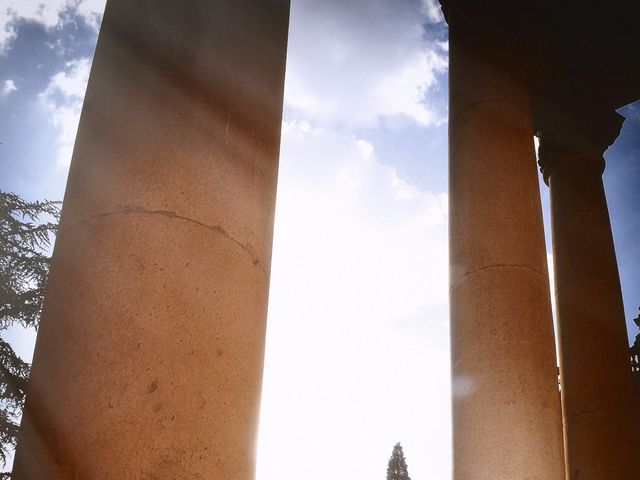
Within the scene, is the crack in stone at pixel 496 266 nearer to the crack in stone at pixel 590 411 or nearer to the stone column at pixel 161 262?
the crack in stone at pixel 590 411

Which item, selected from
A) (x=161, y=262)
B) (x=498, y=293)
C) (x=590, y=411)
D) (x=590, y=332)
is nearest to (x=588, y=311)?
(x=590, y=332)

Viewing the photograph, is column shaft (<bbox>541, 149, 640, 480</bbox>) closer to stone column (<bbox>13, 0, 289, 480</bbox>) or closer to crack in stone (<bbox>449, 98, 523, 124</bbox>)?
crack in stone (<bbox>449, 98, 523, 124</bbox>)

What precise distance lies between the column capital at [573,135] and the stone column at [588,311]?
0.34 feet

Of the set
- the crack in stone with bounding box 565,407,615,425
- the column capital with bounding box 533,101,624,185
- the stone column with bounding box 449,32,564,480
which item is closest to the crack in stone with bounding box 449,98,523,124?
the stone column with bounding box 449,32,564,480

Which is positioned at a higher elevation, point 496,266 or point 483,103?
point 483,103

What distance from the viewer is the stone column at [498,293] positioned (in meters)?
26.7

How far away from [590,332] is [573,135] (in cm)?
2195

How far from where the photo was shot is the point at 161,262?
41.9 feet

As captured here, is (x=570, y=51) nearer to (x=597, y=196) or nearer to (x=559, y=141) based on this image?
(x=559, y=141)

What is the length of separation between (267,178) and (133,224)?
4414 mm

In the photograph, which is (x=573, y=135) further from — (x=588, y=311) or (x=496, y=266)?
(x=496, y=266)

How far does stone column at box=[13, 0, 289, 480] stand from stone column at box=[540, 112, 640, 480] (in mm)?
38373

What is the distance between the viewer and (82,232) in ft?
43.3

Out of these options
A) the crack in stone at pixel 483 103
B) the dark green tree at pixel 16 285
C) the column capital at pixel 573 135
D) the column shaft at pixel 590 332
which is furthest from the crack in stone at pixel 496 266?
the dark green tree at pixel 16 285
